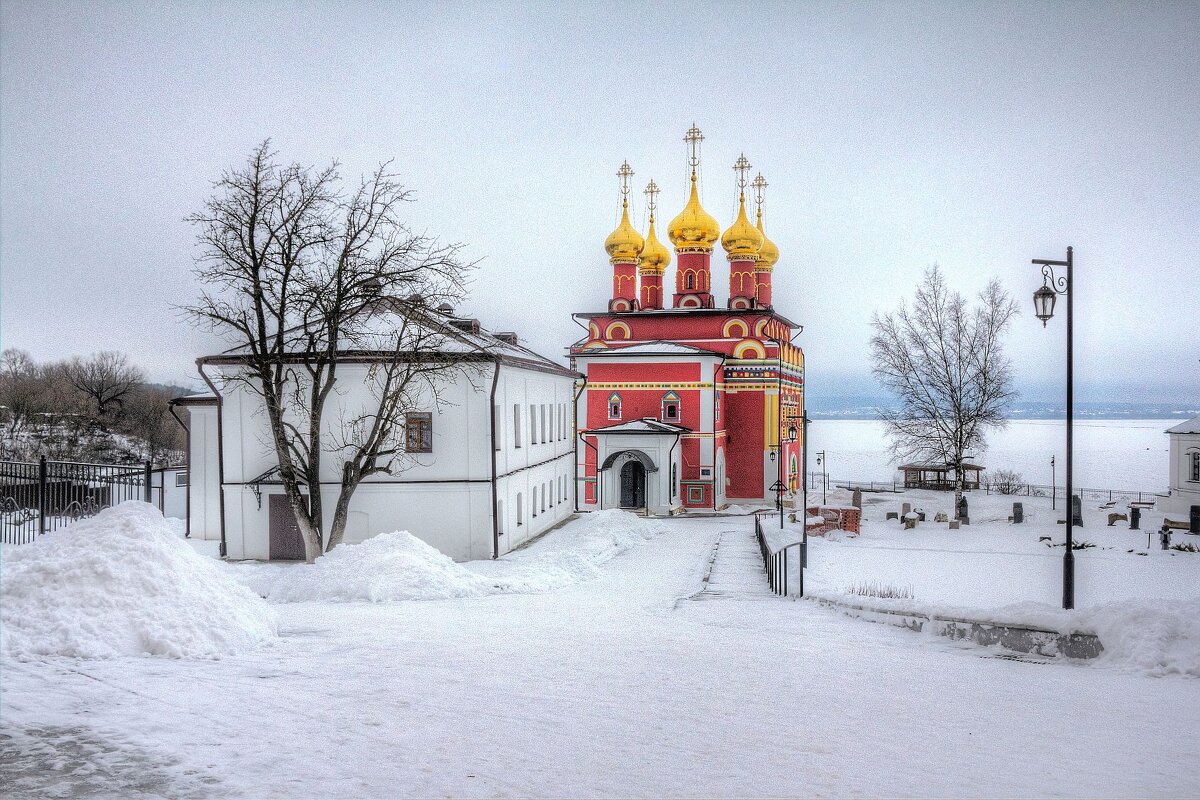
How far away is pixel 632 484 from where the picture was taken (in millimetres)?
31172

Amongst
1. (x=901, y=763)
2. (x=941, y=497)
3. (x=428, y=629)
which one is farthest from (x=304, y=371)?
(x=941, y=497)

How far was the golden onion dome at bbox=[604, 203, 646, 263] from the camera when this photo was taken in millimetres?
39188

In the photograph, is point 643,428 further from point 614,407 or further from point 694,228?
point 694,228

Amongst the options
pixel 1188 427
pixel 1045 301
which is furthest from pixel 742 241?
pixel 1045 301

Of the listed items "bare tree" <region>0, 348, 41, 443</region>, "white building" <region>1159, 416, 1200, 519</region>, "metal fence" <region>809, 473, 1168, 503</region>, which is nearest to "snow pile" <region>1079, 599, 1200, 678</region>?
"bare tree" <region>0, 348, 41, 443</region>

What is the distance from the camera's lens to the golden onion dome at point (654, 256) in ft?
132

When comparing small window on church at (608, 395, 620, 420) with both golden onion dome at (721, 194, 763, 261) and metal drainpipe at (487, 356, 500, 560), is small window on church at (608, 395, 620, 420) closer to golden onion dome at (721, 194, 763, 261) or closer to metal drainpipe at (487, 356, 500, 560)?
golden onion dome at (721, 194, 763, 261)

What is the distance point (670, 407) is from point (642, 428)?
2.95 metres

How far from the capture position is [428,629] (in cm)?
905

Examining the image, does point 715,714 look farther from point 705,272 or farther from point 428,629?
point 705,272

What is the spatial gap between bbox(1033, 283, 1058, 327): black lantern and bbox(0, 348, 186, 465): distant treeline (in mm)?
12162

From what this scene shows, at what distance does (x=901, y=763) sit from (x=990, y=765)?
528mm

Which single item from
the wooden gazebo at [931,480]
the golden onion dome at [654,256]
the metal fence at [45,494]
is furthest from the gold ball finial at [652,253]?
the metal fence at [45,494]

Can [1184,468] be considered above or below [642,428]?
below
